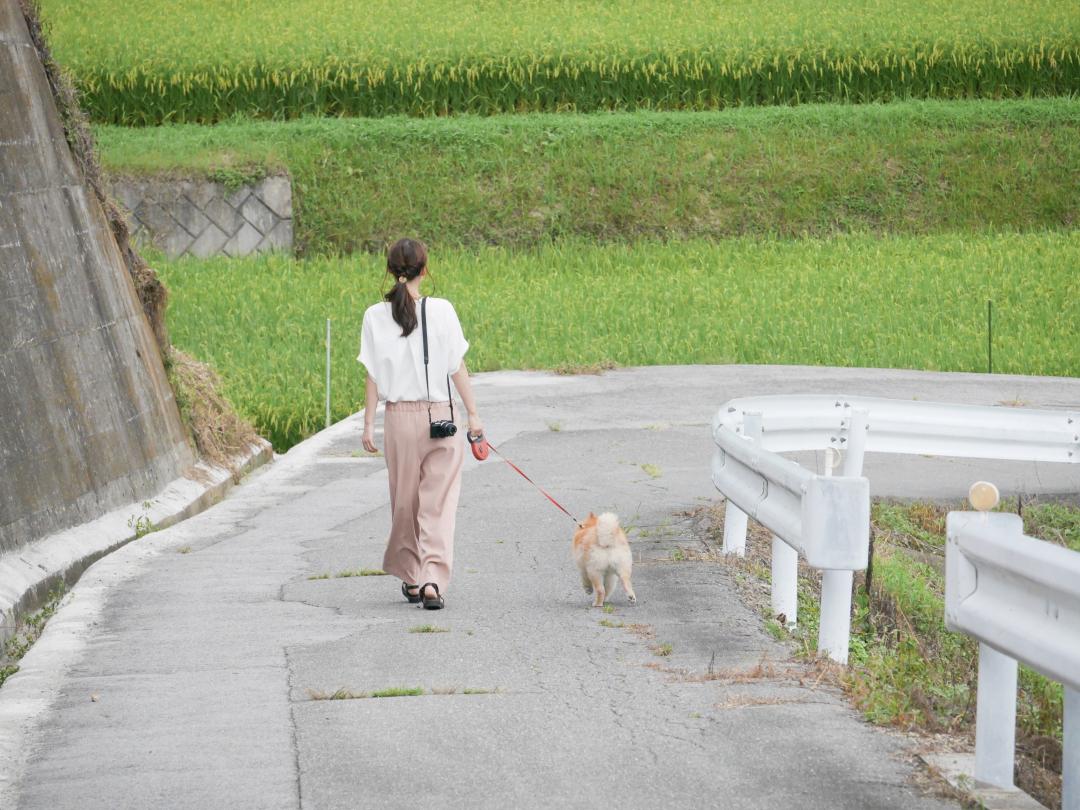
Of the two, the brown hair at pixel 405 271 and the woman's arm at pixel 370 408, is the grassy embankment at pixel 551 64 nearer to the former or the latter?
the woman's arm at pixel 370 408

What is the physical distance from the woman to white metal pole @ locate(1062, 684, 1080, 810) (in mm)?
4033

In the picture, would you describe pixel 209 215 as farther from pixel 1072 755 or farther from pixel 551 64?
pixel 1072 755

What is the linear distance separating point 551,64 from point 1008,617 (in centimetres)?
3217

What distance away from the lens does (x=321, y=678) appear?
6.86 m

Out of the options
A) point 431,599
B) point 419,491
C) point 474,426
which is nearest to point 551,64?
point 474,426

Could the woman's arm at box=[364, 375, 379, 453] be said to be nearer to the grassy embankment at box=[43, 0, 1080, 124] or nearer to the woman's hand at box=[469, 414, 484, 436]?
the woman's hand at box=[469, 414, 484, 436]

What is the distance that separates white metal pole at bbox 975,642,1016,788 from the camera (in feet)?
17.1

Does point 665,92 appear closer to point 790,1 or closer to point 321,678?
point 790,1

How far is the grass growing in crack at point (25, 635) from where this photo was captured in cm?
766

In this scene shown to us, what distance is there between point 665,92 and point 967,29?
25.5ft

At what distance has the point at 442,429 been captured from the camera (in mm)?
8391

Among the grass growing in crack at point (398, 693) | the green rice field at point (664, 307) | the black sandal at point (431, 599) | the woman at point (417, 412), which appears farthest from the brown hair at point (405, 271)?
the green rice field at point (664, 307)

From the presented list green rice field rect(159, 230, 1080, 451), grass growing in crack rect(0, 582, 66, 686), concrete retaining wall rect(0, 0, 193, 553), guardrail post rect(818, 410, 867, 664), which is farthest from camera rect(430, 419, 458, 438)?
green rice field rect(159, 230, 1080, 451)

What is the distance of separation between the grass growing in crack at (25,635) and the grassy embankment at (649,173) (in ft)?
74.4
